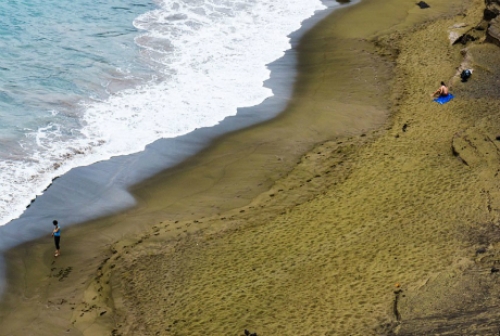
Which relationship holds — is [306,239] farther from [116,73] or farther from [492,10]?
[492,10]

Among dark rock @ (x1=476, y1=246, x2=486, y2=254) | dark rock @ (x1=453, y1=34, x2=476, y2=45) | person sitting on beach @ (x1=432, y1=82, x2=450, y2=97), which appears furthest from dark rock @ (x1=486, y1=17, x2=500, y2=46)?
dark rock @ (x1=476, y1=246, x2=486, y2=254)

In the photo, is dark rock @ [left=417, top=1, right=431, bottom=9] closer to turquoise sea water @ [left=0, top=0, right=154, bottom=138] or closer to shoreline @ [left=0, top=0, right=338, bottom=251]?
shoreline @ [left=0, top=0, right=338, bottom=251]

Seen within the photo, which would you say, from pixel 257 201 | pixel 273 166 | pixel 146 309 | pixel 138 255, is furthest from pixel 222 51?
pixel 146 309

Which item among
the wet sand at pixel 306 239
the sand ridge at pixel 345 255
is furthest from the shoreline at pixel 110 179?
the sand ridge at pixel 345 255

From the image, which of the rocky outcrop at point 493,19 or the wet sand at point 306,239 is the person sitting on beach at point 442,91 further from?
the rocky outcrop at point 493,19

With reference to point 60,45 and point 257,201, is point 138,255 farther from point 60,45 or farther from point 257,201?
point 60,45

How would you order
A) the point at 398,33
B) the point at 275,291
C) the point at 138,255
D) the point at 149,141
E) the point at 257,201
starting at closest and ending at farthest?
the point at 275,291
the point at 138,255
the point at 257,201
the point at 149,141
the point at 398,33

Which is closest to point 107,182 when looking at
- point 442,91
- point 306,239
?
point 306,239
